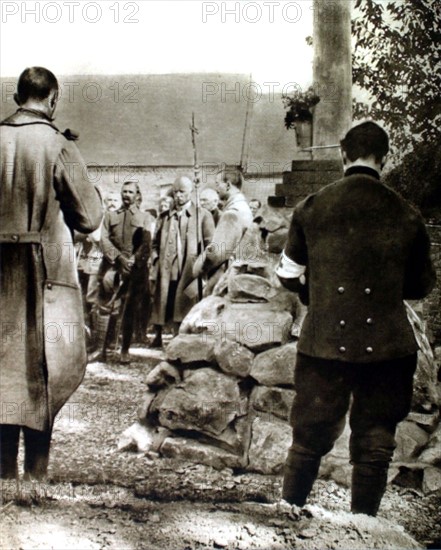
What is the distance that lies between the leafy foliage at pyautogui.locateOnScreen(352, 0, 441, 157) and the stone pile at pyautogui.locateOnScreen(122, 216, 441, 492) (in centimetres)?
75

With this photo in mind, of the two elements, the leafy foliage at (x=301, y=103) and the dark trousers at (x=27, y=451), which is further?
the leafy foliage at (x=301, y=103)

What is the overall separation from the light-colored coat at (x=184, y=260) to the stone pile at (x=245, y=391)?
0.28 metres

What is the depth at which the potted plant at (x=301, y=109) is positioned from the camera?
266 cm

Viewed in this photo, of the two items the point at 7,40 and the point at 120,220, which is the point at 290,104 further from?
the point at 7,40

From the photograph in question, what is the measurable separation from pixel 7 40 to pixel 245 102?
1.06 meters

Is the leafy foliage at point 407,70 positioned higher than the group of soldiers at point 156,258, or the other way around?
the leafy foliage at point 407,70

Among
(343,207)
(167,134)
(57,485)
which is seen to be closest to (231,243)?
(167,134)

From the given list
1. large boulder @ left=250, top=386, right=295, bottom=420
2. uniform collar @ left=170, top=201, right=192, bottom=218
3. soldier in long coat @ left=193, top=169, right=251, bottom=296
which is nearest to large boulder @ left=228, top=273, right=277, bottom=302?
soldier in long coat @ left=193, top=169, right=251, bottom=296

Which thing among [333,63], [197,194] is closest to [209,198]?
[197,194]

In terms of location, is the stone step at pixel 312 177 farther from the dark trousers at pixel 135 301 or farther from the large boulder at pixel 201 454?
the large boulder at pixel 201 454

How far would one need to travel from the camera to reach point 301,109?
8.73ft

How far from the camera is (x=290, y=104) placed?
8.75 feet

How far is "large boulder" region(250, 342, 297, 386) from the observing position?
99.0 inches

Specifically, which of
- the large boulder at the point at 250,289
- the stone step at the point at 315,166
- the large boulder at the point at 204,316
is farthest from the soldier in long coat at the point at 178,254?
the stone step at the point at 315,166
